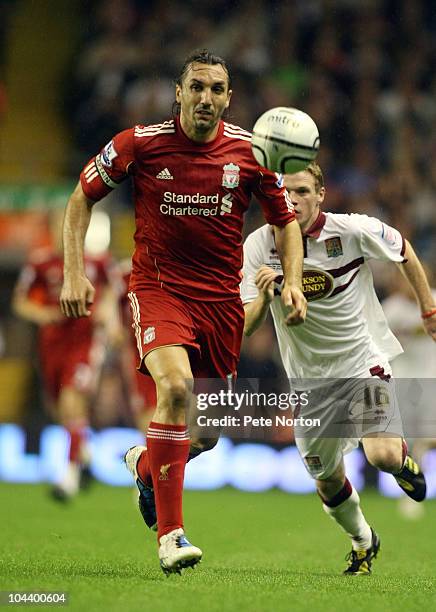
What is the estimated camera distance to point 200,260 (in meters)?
5.92

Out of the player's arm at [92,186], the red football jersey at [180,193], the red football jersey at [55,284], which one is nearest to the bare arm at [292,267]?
the red football jersey at [180,193]

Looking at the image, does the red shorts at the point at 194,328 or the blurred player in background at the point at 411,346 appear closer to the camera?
the red shorts at the point at 194,328

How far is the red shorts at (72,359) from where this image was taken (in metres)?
10.9

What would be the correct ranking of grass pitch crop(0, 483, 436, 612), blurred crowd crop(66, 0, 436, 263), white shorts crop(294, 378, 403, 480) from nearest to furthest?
grass pitch crop(0, 483, 436, 612), white shorts crop(294, 378, 403, 480), blurred crowd crop(66, 0, 436, 263)

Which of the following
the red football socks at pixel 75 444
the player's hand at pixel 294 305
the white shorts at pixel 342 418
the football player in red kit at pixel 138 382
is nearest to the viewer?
the player's hand at pixel 294 305

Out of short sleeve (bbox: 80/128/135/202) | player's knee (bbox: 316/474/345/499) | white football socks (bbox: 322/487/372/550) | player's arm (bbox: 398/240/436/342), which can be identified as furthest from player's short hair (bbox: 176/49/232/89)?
white football socks (bbox: 322/487/372/550)

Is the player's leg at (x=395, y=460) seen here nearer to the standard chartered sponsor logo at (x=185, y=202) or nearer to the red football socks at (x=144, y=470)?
the red football socks at (x=144, y=470)

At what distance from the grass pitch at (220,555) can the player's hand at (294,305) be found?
1.23m

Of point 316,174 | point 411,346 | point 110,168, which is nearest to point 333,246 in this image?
point 316,174

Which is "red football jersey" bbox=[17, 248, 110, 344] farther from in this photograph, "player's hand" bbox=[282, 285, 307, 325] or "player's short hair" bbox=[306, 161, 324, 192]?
"player's hand" bbox=[282, 285, 307, 325]

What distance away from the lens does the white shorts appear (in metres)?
6.56

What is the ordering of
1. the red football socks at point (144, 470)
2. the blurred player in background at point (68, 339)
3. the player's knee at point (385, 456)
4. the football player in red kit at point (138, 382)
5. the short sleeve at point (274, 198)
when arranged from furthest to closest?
the blurred player in background at point (68, 339)
the football player in red kit at point (138, 382)
the player's knee at point (385, 456)
the red football socks at point (144, 470)
the short sleeve at point (274, 198)

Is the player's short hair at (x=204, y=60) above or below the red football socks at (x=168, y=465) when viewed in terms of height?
above

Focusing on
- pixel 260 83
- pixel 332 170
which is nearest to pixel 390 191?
pixel 332 170
